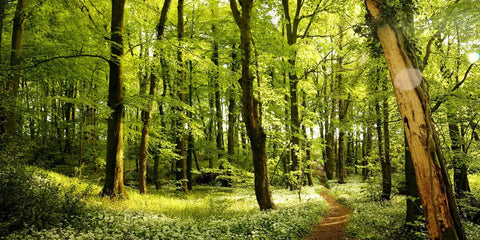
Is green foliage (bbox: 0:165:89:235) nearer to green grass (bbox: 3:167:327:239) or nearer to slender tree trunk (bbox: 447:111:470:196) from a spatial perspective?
green grass (bbox: 3:167:327:239)

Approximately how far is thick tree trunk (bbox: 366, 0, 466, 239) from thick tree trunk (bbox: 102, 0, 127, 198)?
29.6 ft

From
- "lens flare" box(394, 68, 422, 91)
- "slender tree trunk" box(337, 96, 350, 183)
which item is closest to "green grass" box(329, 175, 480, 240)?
"lens flare" box(394, 68, 422, 91)

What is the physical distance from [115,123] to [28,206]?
455 centimetres

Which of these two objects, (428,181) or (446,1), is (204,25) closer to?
(446,1)

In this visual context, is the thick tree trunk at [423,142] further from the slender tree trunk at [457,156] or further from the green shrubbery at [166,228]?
the slender tree trunk at [457,156]

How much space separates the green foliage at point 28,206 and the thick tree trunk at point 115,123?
8.00 ft

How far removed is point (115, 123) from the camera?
995 cm

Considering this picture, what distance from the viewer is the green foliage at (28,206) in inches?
212

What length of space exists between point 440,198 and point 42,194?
864 centimetres

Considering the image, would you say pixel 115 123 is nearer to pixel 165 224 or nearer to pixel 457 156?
pixel 165 224

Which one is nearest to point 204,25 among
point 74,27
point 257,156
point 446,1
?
point 74,27

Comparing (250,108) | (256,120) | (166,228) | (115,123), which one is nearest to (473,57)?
(256,120)

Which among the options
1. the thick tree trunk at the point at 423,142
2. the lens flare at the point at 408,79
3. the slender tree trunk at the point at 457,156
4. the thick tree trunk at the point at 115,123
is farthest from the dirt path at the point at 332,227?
the thick tree trunk at the point at 115,123

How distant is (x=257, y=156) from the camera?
9852 millimetres
